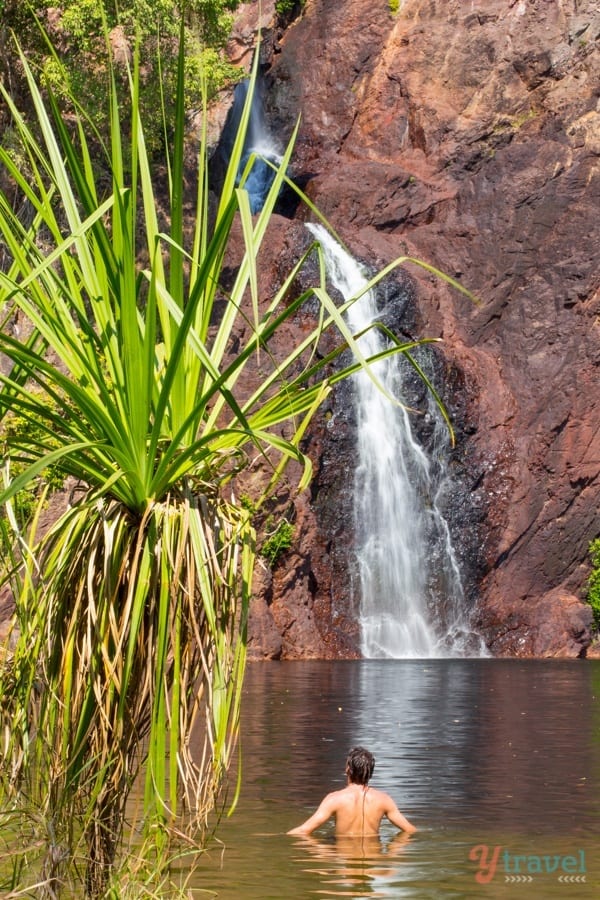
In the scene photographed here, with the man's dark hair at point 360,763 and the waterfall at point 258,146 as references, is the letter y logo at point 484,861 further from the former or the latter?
the waterfall at point 258,146

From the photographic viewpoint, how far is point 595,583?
1394 inches

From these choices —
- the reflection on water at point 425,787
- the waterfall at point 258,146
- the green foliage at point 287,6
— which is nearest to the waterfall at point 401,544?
the reflection on water at point 425,787

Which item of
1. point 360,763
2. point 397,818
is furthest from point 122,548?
point 397,818

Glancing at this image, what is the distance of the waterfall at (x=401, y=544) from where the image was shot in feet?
110

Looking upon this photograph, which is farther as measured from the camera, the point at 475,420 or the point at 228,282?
the point at 228,282

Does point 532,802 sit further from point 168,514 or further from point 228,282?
point 228,282

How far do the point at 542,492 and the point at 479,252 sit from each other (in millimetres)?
8507

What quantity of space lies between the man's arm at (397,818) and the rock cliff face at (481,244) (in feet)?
70.5

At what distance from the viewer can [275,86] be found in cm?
4494

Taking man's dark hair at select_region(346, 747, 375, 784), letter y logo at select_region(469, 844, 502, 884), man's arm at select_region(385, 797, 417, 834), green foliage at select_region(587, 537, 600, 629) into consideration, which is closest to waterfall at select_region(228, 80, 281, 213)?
green foliage at select_region(587, 537, 600, 629)

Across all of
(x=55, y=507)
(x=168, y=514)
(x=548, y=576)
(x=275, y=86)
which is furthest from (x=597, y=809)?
(x=275, y=86)

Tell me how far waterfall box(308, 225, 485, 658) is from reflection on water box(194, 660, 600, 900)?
32.1 feet

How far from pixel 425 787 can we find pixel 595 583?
79.9 ft

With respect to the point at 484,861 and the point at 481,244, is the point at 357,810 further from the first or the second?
the point at 481,244
